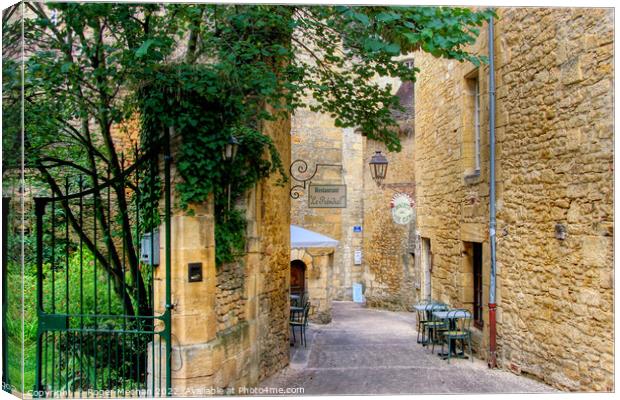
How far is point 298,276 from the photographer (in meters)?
14.6

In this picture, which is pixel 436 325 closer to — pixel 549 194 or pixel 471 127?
pixel 471 127

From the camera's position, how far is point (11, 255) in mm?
5332

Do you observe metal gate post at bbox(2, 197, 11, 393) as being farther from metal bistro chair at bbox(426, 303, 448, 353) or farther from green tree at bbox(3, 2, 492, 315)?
metal bistro chair at bbox(426, 303, 448, 353)

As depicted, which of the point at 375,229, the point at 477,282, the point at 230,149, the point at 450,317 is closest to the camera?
the point at 230,149

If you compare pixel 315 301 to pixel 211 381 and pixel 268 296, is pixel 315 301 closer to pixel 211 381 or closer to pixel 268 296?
pixel 268 296

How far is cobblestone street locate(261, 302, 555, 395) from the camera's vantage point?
20.7 feet

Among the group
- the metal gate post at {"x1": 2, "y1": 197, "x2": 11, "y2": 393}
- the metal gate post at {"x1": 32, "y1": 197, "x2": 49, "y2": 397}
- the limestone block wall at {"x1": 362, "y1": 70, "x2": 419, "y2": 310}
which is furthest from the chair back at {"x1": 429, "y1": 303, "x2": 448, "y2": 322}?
the limestone block wall at {"x1": 362, "y1": 70, "x2": 419, "y2": 310}

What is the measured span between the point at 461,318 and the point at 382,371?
2485 millimetres

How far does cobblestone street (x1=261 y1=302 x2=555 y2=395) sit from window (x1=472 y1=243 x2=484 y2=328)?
724 millimetres

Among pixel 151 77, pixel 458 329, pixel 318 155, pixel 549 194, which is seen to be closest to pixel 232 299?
pixel 151 77

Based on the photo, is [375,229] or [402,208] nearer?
[402,208]

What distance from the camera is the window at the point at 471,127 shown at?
877 centimetres

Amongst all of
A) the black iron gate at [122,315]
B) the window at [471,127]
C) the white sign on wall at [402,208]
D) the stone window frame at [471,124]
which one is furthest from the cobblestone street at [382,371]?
the white sign on wall at [402,208]

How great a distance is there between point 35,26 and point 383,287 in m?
14.6
